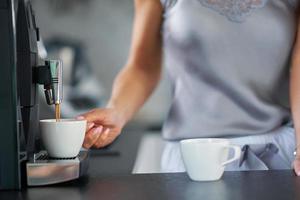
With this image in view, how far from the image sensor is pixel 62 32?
90.0 inches

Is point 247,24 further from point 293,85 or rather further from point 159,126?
point 159,126

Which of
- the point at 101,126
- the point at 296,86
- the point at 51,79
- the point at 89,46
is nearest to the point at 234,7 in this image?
the point at 296,86

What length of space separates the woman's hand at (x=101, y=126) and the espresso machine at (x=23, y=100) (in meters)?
0.11

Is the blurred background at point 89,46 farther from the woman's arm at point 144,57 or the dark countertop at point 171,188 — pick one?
the dark countertop at point 171,188

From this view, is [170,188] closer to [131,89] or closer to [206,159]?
[206,159]

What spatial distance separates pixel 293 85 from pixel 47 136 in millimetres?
616

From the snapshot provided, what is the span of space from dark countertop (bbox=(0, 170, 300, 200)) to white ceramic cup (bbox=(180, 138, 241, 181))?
1 cm

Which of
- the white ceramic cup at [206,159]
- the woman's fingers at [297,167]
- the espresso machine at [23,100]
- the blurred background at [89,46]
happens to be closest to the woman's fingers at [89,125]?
the espresso machine at [23,100]

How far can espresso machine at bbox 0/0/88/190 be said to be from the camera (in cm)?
84

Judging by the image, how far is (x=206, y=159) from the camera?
2.91ft

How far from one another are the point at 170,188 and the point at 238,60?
0.58 metres

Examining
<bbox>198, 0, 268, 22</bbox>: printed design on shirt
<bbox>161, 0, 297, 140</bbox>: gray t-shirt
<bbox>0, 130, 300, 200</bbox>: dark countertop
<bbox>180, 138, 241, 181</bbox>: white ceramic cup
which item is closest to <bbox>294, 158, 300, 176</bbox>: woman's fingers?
<bbox>0, 130, 300, 200</bbox>: dark countertop

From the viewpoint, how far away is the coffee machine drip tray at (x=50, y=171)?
86 cm

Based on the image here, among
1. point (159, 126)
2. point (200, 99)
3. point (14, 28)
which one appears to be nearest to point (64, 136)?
point (14, 28)
